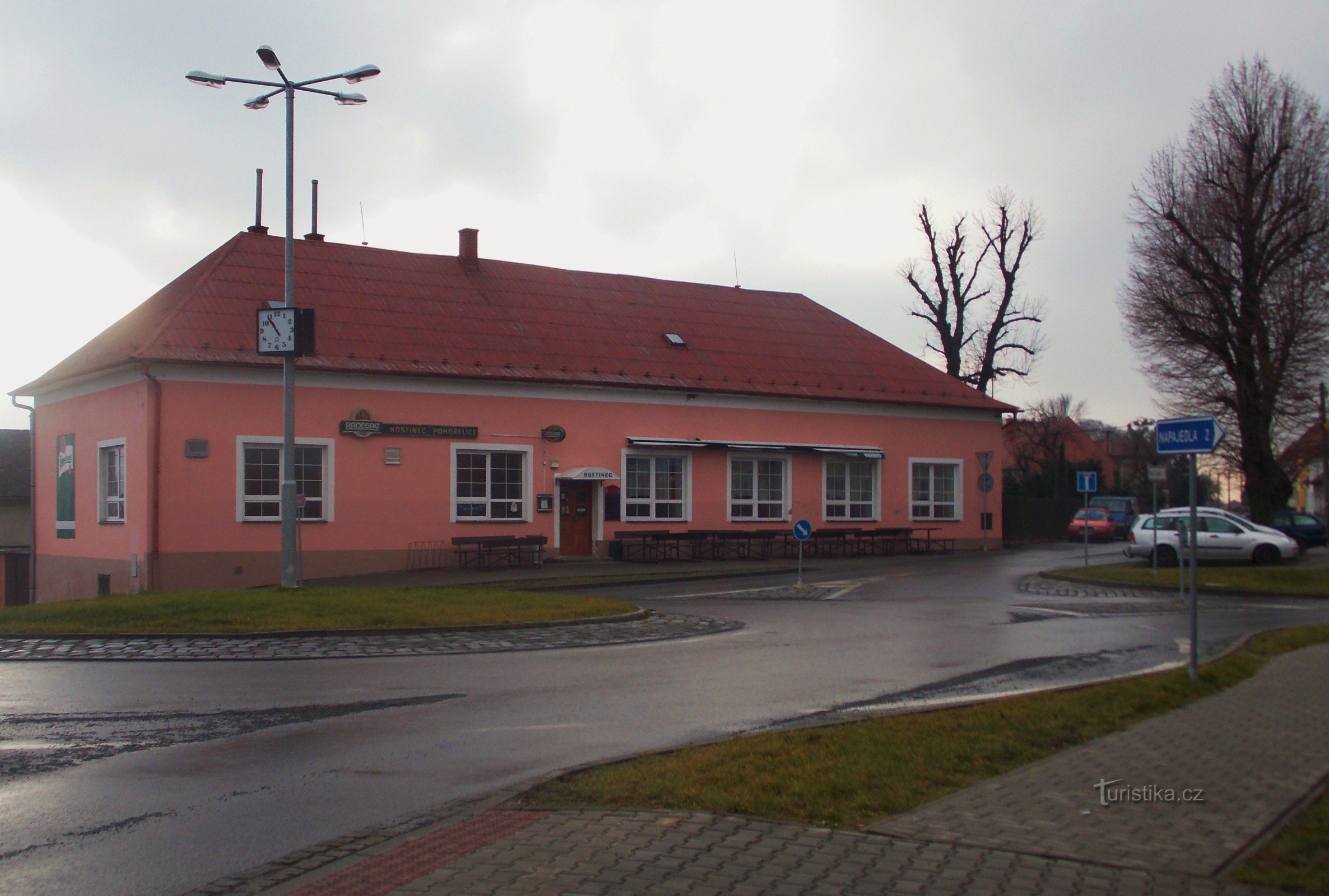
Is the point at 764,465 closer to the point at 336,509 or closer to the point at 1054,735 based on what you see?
the point at 336,509

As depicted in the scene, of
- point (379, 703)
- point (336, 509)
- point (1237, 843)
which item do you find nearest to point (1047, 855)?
point (1237, 843)

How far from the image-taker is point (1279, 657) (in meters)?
13.0

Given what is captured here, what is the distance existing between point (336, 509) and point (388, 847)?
22.1 meters

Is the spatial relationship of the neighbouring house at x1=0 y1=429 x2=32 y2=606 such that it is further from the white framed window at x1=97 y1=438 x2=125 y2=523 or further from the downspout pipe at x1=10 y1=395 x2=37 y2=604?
the white framed window at x1=97 y1=438 x2=125 y2=523

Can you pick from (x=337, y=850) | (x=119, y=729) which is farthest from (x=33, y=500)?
(x=337, y=850)

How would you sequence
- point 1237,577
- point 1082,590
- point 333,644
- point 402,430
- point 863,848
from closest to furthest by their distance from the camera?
point 863,848
point 333,644
point 1082,590
point 1237,577
point 402,430

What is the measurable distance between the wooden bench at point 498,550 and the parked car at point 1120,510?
99.7 feet

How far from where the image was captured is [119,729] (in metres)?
9.47

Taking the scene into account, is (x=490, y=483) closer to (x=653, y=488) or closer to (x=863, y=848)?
(x=653, y=488)

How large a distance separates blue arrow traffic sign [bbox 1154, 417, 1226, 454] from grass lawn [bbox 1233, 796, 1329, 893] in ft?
17.3

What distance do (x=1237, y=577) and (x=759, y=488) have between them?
1301 cm

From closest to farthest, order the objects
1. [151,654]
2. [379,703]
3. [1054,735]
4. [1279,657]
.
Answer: [1054,735], [379,703], [1279,657], [151,654]

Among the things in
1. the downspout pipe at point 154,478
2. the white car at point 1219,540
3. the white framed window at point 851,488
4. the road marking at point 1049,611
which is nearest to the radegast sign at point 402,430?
the downspout pipe at point 154,478

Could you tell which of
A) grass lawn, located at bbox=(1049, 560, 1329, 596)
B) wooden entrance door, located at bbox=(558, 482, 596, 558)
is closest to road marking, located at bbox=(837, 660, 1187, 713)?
grass lawn, located at bbox=(1049, 560, 1329, 596)
